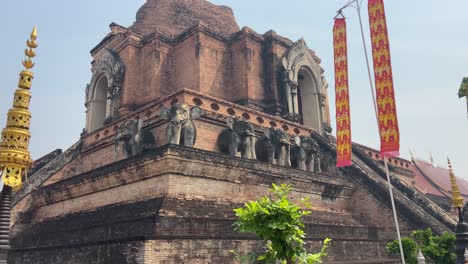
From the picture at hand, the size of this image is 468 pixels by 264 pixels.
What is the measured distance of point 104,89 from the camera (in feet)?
74.9

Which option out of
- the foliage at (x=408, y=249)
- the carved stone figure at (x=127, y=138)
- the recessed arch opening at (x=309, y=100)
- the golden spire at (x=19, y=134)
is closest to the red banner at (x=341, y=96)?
the foliage at (x=408, y=249)

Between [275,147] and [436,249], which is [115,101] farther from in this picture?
[436,249]

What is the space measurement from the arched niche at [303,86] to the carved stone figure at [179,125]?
Answer: 25.8 ft

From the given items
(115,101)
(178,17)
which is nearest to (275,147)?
(115,101)

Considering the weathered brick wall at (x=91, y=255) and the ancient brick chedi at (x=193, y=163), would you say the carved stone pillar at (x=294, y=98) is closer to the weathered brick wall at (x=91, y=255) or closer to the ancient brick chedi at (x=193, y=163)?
the ancient brick chedi at (x=193, y=163)

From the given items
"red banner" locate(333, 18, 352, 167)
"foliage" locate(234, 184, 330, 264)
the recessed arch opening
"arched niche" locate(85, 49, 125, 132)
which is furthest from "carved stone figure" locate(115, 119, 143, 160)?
the recessed arch opening

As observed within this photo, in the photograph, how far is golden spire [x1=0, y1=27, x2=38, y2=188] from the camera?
5.76 metres

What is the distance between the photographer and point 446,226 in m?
13.8

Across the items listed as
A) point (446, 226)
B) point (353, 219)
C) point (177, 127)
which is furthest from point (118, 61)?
point (446, 226)

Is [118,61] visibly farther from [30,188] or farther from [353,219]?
[353,219]

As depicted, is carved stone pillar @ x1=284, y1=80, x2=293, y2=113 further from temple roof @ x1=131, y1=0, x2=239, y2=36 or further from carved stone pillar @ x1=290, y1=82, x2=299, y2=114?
temple roof @ x1=131, y1=0, x2=239, y2=36

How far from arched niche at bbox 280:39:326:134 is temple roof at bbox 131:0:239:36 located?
3.79 metres

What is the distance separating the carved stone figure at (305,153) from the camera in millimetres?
17016

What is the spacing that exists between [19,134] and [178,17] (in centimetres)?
1792
